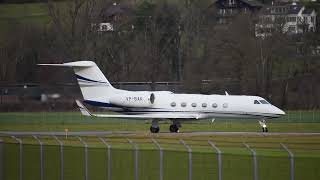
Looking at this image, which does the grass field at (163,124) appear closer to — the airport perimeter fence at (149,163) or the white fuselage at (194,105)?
the white fuselage at (194,105)

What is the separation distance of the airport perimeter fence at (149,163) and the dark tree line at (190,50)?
99.3ft

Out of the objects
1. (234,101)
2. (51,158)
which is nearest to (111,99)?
(234,101)

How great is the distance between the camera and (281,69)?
80438 millimetres

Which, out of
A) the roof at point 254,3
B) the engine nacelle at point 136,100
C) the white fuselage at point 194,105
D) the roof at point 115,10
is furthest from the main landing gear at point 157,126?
the roof at point 254,3

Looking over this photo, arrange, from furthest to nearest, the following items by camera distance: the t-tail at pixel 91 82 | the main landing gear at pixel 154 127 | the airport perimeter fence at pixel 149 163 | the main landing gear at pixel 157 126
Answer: the t-tail at pixel 91 82 → the main landing gear at pixel 157 126 → the main landing gear at pixel 154 127 → the airport perimeter fence at pixel 149 163

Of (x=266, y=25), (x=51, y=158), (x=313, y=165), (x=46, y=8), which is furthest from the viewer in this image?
(x=266, y=25)

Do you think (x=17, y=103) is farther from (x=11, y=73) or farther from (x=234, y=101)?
(x=234, y=101)

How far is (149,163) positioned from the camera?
68.5ft

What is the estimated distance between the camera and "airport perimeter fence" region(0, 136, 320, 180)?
686 inches

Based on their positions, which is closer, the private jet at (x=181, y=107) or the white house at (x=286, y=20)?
the private jet at (x=181, y=107)

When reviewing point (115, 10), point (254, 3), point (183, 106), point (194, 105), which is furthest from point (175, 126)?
point (254, 3)

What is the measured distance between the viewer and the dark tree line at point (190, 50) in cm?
6912

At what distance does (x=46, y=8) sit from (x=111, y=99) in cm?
2380

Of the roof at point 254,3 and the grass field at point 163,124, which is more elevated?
the roof at point 254,3
